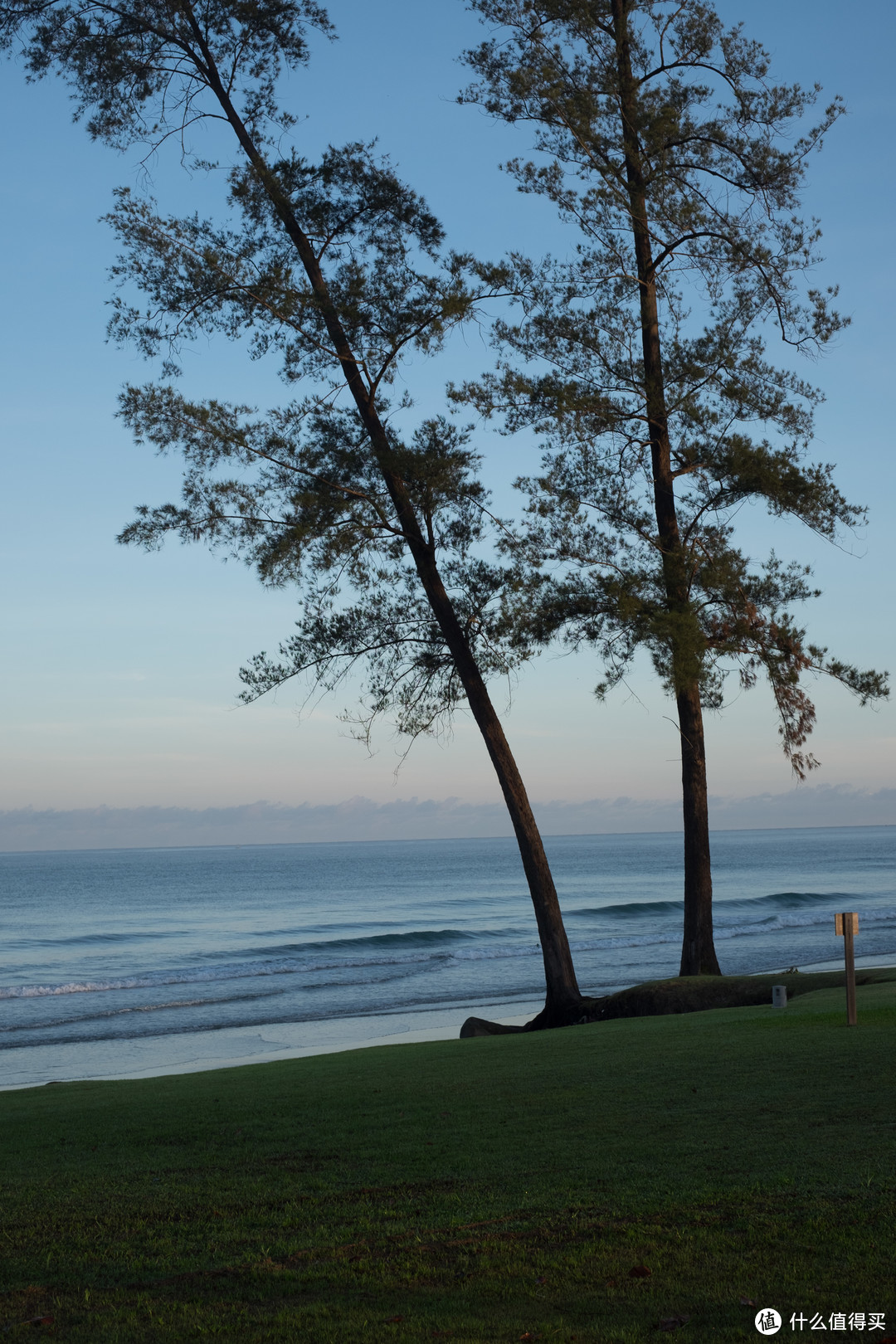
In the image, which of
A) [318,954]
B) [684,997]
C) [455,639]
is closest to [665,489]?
[455,639]

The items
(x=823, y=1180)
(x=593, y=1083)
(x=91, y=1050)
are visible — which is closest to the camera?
(x=823, y=1180)

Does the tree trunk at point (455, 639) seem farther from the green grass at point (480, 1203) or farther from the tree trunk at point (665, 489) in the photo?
the green grass at point (480, 1203)

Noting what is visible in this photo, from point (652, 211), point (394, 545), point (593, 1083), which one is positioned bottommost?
point (593, 1083)

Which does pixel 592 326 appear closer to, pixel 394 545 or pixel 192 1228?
pixel 394 545

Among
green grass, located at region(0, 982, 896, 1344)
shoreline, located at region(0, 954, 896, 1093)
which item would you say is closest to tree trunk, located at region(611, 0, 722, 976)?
shoreline, located at region(0, 954, 896, 1093)

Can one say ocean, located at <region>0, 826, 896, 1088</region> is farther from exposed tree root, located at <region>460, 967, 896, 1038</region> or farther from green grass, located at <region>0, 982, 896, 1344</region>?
green grass, located at <region>0, 982, 896, 1344</region>

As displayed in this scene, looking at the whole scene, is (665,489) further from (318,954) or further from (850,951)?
(318,954)

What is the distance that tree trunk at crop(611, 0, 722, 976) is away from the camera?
48.9 ft

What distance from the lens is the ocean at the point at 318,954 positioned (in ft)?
66.4

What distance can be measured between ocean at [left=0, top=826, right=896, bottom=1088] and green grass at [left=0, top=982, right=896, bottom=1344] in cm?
1023

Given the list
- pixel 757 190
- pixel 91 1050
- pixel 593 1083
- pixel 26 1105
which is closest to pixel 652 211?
pixel 757 190

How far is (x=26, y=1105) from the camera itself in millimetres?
9656

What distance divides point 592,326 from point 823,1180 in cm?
1244

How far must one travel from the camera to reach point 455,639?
14516 mm
